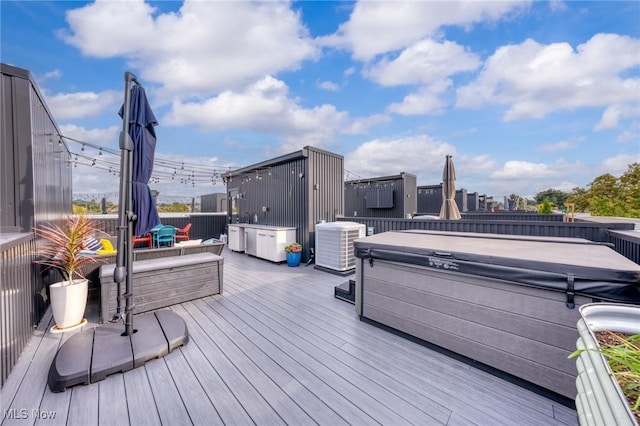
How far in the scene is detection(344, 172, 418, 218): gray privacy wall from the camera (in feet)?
34.1

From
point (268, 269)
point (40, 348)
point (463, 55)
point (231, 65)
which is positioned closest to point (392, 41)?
point (463, 55)

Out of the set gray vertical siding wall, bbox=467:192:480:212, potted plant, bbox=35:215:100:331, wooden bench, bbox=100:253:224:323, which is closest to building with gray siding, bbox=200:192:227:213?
wooden bench, bbox=100:253:224:323

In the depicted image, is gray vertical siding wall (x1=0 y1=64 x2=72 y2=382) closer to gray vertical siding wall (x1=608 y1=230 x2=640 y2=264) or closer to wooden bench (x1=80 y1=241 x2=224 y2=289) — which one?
wooden bench (x1=80 y1=241 x2=224 y2=289)

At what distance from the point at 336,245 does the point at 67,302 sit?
4.23 meters

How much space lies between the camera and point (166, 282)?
3369 mm

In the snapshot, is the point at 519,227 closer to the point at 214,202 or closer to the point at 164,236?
the point at 164,236

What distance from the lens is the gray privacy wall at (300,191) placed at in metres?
6.36

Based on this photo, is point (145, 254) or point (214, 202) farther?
point (214, 202)

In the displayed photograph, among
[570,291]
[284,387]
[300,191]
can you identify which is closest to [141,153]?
[284,387]

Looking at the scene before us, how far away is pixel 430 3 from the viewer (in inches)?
166

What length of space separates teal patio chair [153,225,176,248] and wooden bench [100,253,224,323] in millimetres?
3389

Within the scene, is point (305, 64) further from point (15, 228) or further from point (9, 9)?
point (15, 228)

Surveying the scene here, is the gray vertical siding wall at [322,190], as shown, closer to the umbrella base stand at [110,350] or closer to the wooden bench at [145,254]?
the wooden bench at [145,254]

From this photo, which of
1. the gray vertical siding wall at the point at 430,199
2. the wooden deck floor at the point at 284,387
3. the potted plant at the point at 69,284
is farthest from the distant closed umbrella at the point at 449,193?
the gray vertical siding wall at the point at 430,199
